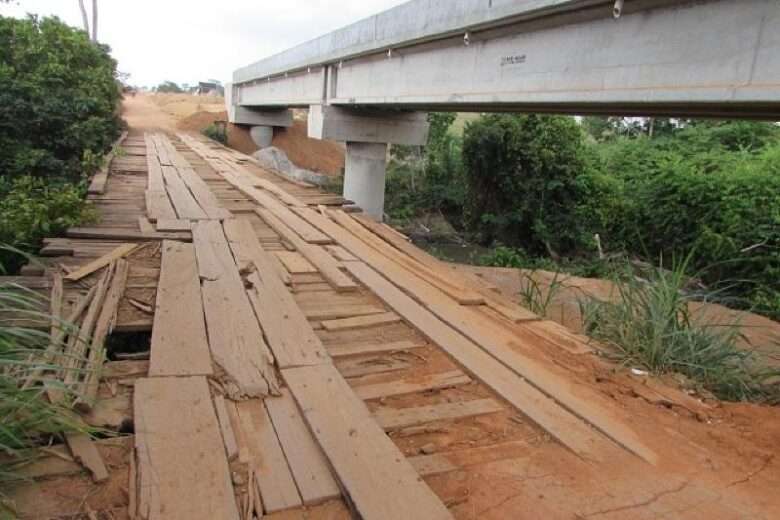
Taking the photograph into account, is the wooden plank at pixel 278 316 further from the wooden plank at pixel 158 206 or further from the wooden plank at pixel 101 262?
the wooden plank at pixel 158 206

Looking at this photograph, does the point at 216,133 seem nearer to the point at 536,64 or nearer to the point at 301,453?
the point at 536,64

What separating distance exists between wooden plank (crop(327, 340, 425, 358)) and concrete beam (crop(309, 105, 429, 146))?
1206 centimetres

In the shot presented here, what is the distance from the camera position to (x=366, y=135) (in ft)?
49.3

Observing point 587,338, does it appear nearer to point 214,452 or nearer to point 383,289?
point 383,289

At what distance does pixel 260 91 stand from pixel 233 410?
939 inches

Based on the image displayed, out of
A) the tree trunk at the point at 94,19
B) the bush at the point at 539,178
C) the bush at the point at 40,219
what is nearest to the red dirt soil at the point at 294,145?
the bush at the point at 539,178

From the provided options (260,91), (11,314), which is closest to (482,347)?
(11,314)

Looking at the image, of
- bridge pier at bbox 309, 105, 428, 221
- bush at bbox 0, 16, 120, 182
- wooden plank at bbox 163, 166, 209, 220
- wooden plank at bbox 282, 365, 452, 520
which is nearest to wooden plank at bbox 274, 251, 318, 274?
wooden plank at bbox 163, 166, 209, 220

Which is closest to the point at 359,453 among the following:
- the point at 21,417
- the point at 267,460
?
the point at 267,460

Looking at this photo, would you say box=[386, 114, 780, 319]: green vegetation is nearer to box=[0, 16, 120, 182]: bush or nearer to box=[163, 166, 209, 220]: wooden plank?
box=[163, 166, 209, 220]: wooden plank

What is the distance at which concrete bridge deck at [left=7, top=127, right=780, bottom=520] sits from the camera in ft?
6.68

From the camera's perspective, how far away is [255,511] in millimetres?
1912

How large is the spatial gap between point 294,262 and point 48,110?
14.1 metres

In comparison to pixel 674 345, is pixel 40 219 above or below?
above
